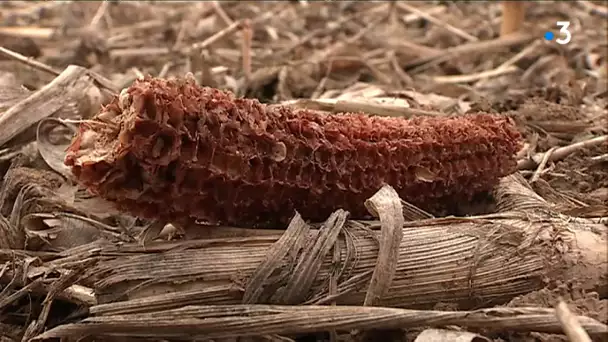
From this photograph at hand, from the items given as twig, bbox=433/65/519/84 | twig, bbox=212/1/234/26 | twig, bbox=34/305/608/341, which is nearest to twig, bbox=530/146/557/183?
twig, bbox=34/305/608/341

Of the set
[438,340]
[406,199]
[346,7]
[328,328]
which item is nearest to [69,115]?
[406,199]

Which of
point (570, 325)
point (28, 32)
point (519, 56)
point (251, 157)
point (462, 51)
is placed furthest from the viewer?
point (28, 32)

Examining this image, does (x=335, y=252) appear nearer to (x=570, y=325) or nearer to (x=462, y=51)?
(x=570, y=325)

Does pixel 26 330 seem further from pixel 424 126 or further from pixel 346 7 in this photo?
pixel 346 7

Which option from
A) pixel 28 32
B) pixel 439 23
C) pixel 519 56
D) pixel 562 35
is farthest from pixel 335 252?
pixel 28 32

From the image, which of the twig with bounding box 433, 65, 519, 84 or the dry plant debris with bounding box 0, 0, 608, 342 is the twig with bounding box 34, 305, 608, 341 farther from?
the twig with bounding box 433, 65, 519, 84

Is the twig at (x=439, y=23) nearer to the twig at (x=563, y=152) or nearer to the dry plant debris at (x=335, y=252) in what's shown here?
the dry plant debris at (x=335, y=252)
